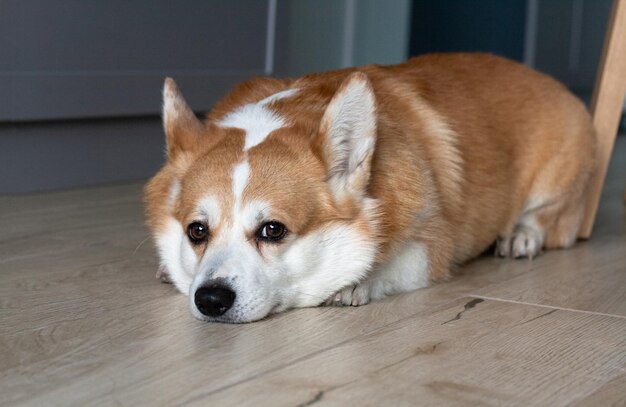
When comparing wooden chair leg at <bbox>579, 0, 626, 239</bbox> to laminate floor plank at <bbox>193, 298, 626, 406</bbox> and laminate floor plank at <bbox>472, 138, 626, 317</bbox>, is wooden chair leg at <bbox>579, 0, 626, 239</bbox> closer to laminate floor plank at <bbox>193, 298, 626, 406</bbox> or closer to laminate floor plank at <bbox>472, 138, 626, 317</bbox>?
laminate floor plank at <bbox>472, 138, 626, 317</bbox>

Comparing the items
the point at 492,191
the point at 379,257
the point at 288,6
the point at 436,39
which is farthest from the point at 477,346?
the point at 436,39

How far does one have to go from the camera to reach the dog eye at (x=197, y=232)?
1937 mm

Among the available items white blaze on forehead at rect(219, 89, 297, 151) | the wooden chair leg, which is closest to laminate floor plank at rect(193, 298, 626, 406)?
white blaze on forehead at rect(219, 89, 297, 151)

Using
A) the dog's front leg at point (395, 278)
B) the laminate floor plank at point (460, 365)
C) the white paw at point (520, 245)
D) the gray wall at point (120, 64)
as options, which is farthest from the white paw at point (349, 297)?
the gray wall at point (120, 64)

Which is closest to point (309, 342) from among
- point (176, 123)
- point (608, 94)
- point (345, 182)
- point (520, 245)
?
point (345, 182)

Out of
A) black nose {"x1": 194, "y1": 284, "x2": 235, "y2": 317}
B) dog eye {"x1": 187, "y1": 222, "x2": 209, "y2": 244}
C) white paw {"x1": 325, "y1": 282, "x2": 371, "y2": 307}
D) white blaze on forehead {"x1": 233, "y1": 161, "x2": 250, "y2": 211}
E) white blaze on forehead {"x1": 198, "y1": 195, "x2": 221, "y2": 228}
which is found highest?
white blaze on forehead {"x1": 233, "y1": 161, "x2": 250, "y2": 211}

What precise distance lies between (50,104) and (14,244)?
885 mm

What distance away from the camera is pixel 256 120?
2123 millimetres

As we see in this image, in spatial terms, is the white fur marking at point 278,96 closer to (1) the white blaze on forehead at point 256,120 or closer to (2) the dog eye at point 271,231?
(1) the white blaze on forehead at point 256,120

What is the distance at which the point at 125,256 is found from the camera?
2484mm

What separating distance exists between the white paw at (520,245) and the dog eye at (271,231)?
3.37 feet

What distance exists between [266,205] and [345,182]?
0.77 feet

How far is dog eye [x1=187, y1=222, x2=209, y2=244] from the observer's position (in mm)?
1937

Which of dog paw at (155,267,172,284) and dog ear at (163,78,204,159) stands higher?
dog ear at (163,78,204,159)
